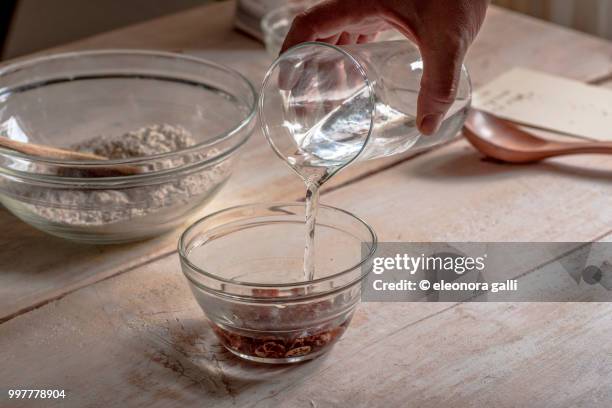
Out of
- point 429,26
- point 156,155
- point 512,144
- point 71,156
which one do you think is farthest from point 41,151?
point 512,144

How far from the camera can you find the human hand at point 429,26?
887 millimetres

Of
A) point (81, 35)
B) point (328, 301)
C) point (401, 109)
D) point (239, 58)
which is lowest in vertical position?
point (81, 35)

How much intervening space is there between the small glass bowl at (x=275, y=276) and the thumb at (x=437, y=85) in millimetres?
122

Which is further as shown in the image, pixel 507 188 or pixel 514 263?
pixel 507 188

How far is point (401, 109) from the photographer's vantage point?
924 millimetres

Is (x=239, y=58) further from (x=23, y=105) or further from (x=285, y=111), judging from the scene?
(x=285, y=111)

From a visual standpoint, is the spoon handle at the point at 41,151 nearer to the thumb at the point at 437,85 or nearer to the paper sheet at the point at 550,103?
the thumb at the point at 437,85

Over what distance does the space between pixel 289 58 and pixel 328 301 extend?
254 mm

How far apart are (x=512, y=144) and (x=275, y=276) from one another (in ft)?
1.46

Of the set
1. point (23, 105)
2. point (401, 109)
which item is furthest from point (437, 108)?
point (23, 105)

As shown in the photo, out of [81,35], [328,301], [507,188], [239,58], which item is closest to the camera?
[328,301]

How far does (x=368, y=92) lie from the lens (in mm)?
902

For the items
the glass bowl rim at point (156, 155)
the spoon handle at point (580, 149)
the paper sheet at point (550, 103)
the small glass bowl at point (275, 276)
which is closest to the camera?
the small glass bowl at point (275, 276)

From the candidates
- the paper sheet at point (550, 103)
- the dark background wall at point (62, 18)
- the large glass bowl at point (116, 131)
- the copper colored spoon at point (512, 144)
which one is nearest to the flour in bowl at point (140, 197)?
the large glass bowl at point (116, 131)
